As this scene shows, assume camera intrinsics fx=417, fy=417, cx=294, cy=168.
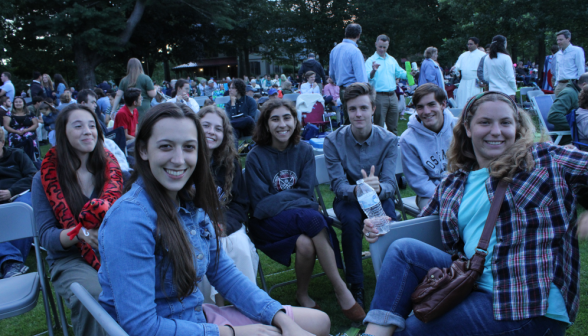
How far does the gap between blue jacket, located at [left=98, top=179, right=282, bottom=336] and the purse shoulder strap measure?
0.95m

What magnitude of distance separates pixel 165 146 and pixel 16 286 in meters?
1.69

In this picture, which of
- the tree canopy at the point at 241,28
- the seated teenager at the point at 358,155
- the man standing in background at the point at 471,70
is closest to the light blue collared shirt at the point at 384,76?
the man standing in background at the point at 471,70

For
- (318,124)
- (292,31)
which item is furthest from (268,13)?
(318,124)

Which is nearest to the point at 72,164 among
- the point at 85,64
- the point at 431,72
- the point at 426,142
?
the point at 426,142

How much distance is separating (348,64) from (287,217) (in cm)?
452

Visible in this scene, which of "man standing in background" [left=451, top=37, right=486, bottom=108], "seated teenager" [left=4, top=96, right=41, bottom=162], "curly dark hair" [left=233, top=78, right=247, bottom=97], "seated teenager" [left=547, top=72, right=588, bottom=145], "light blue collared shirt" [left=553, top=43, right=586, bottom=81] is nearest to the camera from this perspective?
"seated teenager" [left=547, top=72, right=588, bottom=145]

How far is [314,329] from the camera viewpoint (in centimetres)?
185

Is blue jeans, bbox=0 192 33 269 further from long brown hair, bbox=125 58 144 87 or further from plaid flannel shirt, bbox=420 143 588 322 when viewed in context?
long brown hair, bbox=125 58 144 87

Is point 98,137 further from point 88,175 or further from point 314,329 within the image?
point 314,329

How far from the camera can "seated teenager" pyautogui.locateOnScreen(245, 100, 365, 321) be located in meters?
2.87

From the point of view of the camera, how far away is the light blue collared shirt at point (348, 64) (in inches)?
268

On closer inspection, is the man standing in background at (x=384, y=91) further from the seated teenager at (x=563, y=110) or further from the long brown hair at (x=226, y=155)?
the long brown hair at (x=226, y=155)

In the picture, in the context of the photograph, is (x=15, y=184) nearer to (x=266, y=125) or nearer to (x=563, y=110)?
(x=266, y=125)

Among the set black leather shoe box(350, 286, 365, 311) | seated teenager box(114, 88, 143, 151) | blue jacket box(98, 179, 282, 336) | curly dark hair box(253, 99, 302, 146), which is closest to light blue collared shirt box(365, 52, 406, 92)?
seated teenager box(114, 88, 143, 151)
